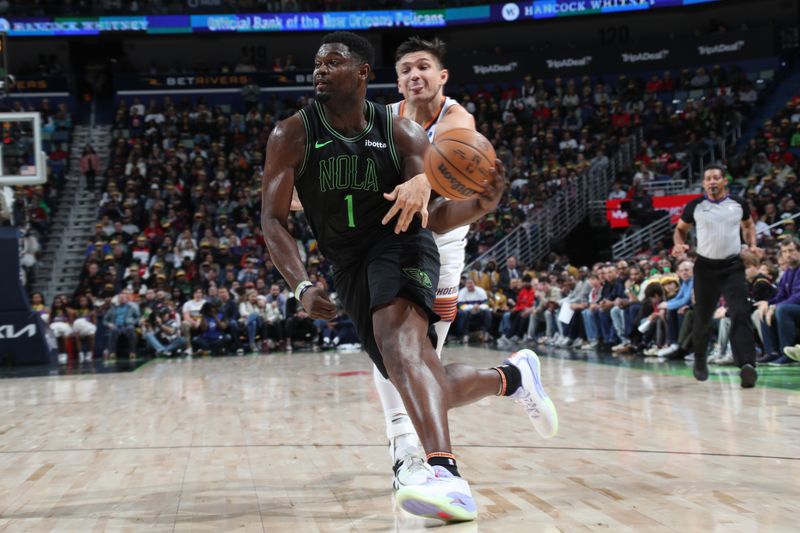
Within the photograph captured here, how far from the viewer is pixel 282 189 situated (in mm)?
3816

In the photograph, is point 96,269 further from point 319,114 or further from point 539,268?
point 319,114

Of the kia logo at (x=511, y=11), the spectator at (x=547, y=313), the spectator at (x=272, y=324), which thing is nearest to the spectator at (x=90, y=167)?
the spectator at (x=272, y=324)

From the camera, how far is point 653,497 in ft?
11.6

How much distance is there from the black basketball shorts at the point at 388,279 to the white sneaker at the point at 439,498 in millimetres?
745

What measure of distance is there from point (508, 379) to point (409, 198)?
1.33 m

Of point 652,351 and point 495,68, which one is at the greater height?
point 495,68

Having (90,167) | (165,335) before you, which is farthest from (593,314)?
(90,167)

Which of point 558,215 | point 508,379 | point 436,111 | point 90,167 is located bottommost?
point 508,379

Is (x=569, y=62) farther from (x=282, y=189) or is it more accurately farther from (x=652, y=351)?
(x=282, y=189)

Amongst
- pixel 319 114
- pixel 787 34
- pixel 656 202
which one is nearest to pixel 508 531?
pixel 319 114

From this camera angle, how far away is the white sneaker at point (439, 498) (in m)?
3.14

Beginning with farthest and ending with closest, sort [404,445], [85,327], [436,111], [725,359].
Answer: [85,327], [725,359], [436,111], [404,445]

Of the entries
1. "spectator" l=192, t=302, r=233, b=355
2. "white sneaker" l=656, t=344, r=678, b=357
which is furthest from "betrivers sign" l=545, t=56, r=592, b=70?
"white sneaker" l=656, t=344, r=678, b=357

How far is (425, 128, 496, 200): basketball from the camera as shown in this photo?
344cm
